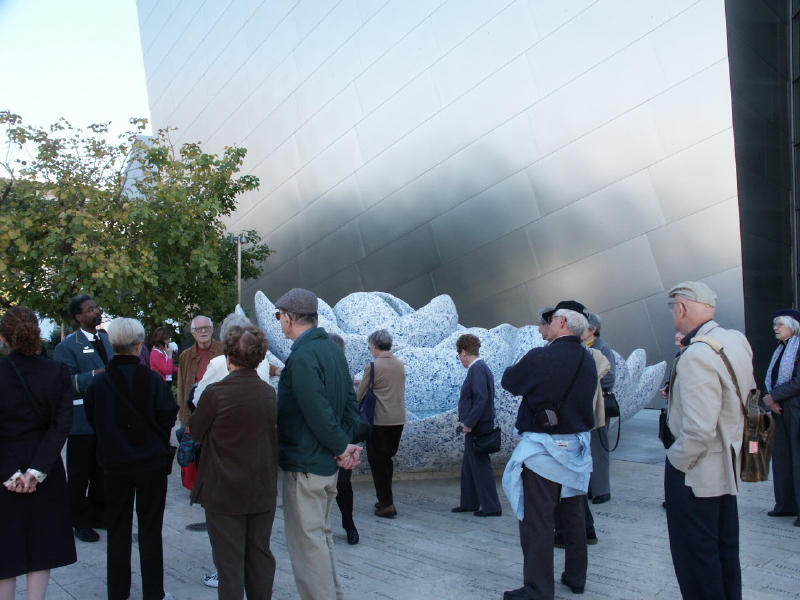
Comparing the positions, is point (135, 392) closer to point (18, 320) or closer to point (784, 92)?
point (18, 320)

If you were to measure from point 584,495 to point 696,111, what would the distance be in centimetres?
651

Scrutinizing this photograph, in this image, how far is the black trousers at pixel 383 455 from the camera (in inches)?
222

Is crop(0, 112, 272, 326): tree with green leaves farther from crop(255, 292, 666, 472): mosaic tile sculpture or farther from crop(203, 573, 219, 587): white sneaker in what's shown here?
crop(203, 573, 219, 587): white sneaker

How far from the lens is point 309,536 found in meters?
3.40

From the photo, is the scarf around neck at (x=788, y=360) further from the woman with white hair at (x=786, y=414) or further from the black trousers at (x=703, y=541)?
the black trousers at (x=703, y=541)

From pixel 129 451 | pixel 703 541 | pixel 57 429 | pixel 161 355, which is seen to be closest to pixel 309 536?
pixel 129 451

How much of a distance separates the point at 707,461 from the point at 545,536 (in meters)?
1.03

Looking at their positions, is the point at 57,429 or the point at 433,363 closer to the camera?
the point at 57,429

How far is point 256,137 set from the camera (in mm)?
16500

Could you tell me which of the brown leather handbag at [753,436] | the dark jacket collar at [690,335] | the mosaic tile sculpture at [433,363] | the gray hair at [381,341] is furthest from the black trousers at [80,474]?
the brown leather handbag at [753,436]

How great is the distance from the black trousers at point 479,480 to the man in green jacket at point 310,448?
219 centimetres

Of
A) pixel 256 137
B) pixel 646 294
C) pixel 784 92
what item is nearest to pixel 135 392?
pixel 646 294

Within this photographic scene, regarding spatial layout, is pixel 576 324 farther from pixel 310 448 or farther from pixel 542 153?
pixel 542 153

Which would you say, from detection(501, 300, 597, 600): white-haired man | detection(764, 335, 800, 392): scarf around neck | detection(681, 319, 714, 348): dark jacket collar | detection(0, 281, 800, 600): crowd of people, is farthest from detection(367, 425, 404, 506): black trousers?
detection(764, 335, 800, 392): scarf around neck
